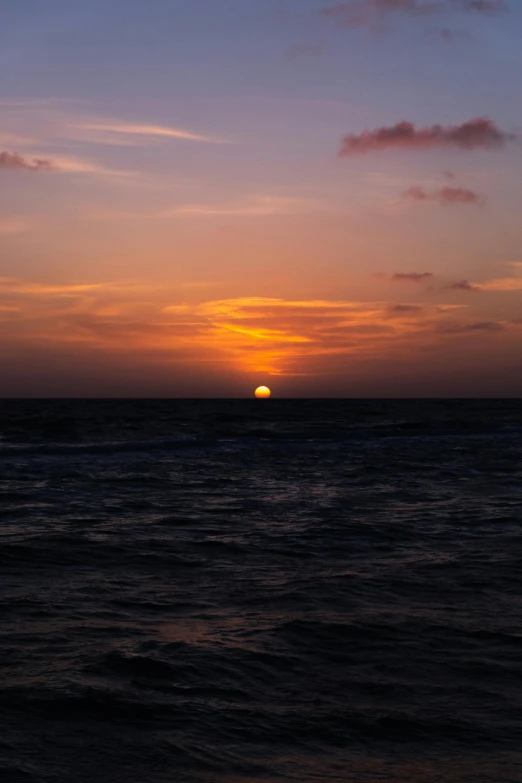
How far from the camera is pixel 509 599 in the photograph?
865cm

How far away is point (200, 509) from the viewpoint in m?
15.5

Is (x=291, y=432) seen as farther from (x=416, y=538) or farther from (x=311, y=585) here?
(x=311, y=585)

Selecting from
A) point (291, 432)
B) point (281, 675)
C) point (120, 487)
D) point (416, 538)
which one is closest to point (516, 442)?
point (291, 432)

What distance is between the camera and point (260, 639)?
23.6ft

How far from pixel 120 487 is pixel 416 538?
903 cm

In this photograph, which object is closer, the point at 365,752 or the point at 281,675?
the point at 365,752

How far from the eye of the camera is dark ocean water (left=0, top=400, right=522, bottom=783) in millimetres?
4977

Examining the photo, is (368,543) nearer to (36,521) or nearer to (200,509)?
(200,509)

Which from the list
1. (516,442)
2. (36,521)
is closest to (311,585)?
(36,521)

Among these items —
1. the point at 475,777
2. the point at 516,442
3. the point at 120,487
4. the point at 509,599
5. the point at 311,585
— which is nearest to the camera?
the point at 475,777

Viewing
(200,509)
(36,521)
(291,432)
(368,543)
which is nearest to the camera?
(368,543)

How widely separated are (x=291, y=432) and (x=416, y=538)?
116ft

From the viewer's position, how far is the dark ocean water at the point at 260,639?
16.3ft

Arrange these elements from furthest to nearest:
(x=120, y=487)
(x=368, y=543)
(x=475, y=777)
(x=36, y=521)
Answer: (x=120, y=487)
(x=36, y=521)
(x=368, y=543)
(x=475, y=777)
